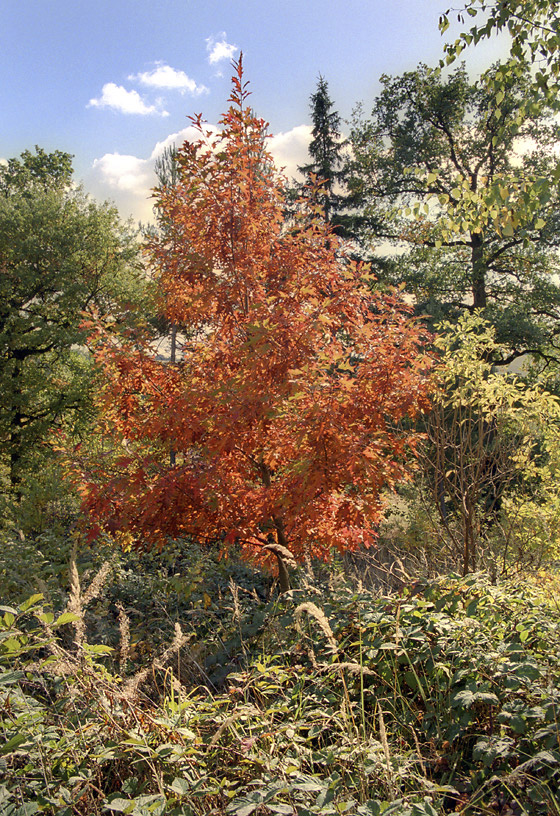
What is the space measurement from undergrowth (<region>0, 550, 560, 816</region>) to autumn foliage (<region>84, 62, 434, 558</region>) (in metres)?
1.17

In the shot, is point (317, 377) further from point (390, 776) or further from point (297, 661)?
point (390, 776)

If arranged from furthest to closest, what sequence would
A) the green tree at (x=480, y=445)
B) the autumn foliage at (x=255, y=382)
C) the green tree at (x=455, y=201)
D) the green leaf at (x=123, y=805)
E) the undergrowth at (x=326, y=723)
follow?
the green tree at (x=455, y=201) < the green tree at (x=480, y=445) < the autumn foliage at (x=255, y=382) < the undergrowth at (x=326, y=723) < the green leaf at (x=123, y=805)

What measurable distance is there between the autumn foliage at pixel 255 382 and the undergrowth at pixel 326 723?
3.85ft

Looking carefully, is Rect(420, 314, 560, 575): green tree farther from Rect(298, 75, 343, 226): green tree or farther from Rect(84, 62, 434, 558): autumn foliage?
Rect(298, 75, 343, 226): green tree

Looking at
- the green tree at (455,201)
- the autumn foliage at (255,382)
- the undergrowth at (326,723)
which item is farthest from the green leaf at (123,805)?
the green tree at (455,201)

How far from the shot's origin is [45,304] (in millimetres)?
16734

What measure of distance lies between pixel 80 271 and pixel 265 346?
14.4 metres

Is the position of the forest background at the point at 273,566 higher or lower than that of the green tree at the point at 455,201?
lower

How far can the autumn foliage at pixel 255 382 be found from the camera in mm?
4020

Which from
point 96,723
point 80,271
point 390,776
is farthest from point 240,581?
point 80,271

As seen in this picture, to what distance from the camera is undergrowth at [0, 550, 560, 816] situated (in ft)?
6.54

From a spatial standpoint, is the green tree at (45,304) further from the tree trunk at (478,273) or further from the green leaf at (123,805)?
the green leaf at (123,805)

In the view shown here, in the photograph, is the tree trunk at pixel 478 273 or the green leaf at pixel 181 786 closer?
the green leaf at pixel 181 786

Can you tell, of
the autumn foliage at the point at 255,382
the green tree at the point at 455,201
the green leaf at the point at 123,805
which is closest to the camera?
the green leaf at the point at 123,805
